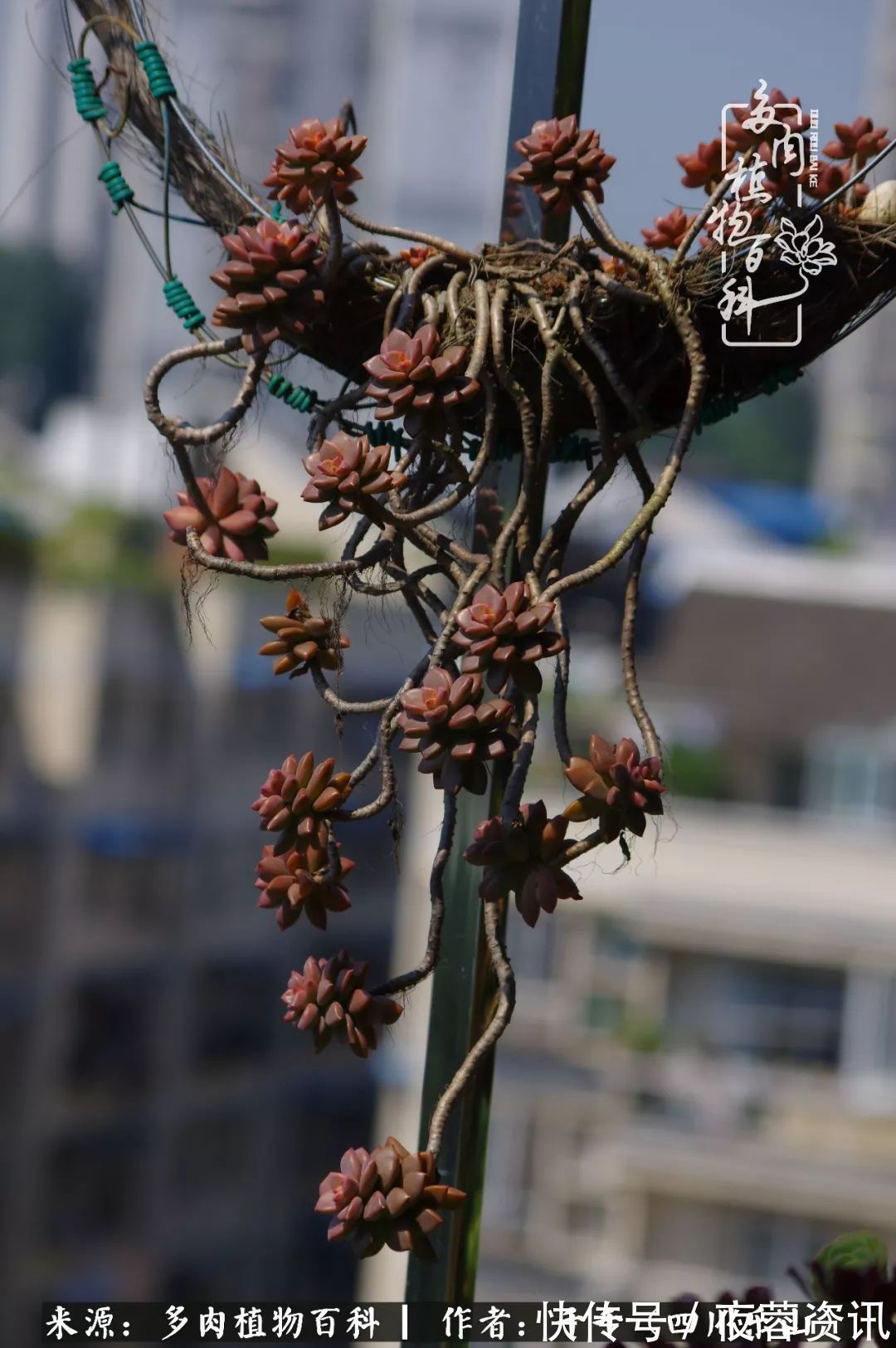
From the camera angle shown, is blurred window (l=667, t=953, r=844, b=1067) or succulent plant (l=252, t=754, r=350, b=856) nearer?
succulent plant (l=252, t=754, r=350, b=856)

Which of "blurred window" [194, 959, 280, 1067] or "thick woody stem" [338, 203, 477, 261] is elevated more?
"thick woody stem" [338, 203, 477, 261]

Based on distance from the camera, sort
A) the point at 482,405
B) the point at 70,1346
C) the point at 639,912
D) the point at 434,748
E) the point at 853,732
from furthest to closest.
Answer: the point at 853,732
the point at 639,912
the point at 70,1346
the point at 482,405
the point at 434,748

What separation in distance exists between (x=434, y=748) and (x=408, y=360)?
0.14 metres

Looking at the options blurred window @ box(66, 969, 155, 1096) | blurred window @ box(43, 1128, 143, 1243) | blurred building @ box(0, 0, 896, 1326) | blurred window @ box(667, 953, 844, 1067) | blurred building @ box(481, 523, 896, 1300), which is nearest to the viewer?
blurred building @ box(481, 523, 896, 1300)

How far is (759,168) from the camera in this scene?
61 centimetres

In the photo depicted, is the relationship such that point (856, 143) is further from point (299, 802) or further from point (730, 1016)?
point (730, 1016)

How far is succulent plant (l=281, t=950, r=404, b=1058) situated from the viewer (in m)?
0.54

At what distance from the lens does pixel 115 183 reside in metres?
0.64

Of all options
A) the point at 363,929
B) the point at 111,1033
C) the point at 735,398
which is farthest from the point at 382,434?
the point at 363,929

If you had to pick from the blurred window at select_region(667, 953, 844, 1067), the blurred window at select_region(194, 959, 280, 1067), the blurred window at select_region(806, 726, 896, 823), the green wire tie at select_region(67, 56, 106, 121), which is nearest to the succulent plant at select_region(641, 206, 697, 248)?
the green wire tie at select_region(67, 56, 106, 121)

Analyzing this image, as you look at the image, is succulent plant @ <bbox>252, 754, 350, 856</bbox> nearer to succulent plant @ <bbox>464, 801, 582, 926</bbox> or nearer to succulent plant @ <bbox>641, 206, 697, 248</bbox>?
succulent plant @ <bbox>464, 801, 582, 926</bbox>

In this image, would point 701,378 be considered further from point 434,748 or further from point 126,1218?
point 126,1218

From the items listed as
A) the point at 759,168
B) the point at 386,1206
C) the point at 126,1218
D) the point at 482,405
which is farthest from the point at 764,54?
the point at 126,1218

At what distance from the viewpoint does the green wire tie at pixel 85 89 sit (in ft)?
2.11
